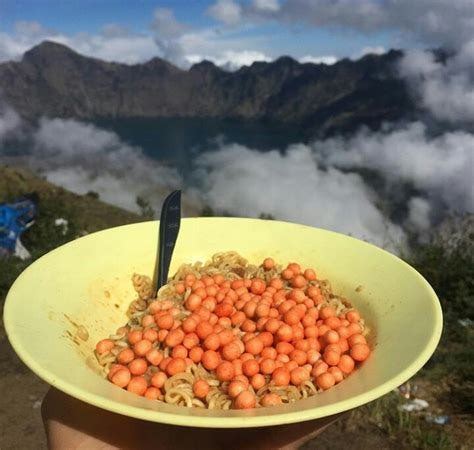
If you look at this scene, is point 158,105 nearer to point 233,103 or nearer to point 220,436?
point 233,103

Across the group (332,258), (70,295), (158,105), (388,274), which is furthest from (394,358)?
(158,105)

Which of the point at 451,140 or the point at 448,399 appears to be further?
the point at 451,140

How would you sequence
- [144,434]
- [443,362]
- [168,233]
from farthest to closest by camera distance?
[443,362] < [168,233] < [144,434]

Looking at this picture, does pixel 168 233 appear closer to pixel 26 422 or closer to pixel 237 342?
pixel 237 342

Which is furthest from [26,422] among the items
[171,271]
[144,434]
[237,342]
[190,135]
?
[190,135]

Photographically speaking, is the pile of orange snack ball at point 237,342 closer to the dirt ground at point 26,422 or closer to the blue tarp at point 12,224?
the dirt ground at point 26,422

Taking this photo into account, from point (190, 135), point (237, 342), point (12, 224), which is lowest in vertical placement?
point (190, 135)
